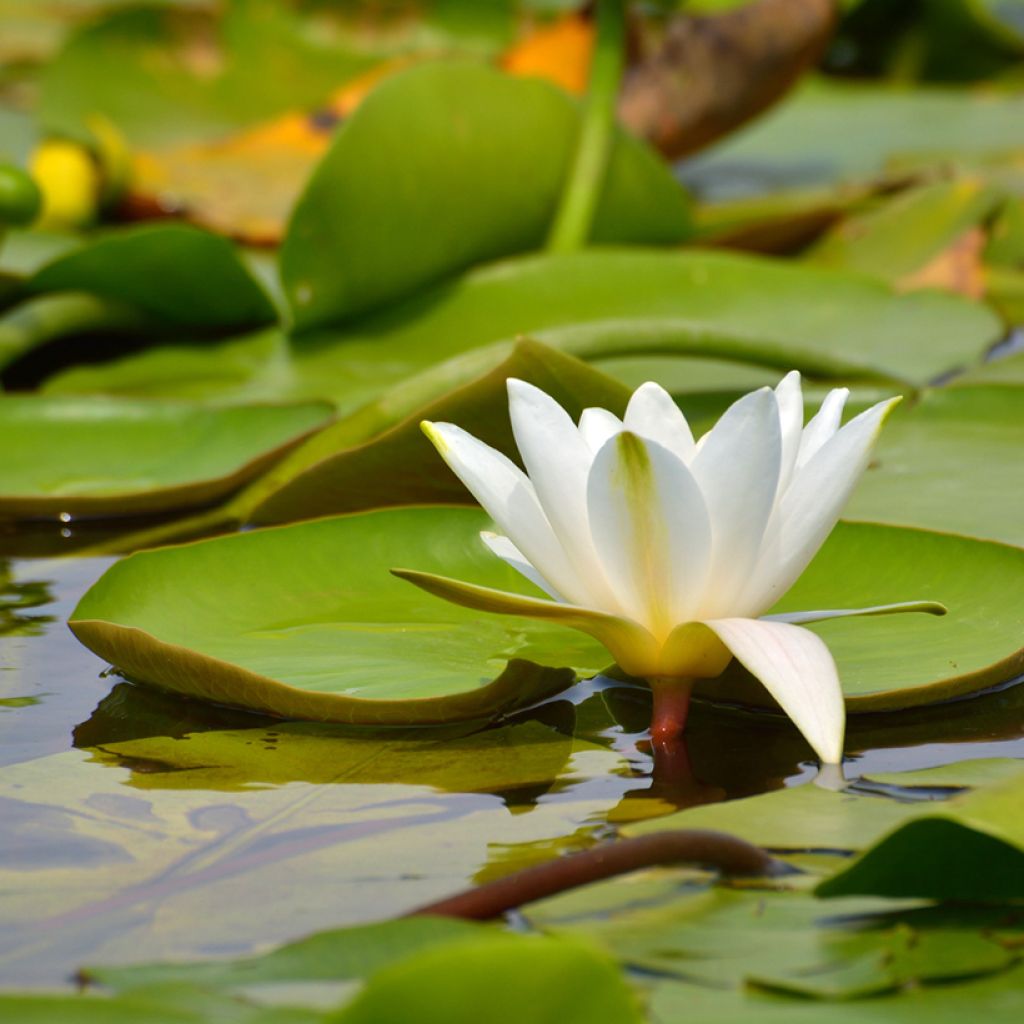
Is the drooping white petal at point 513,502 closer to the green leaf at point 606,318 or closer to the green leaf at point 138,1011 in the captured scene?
the green leaf at point 138,1011

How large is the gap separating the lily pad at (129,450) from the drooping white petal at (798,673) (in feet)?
A: 2.33

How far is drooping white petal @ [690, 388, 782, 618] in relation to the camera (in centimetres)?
84

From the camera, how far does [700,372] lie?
1.65 meters

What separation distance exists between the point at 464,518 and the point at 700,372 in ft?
1.82

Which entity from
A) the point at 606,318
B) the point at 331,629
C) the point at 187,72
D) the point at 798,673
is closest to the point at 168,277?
the point at 606,318

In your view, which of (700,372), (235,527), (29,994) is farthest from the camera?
(700,372)

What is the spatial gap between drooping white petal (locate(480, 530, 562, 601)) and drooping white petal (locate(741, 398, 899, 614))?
0.13 metres

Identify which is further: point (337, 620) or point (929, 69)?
point (929, 69)

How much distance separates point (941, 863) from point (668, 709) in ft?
0.88

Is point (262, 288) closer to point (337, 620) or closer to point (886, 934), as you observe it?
point (337, 620)

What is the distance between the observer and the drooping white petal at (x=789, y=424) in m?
0.91

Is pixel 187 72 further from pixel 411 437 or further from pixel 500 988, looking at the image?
pixel 500 988

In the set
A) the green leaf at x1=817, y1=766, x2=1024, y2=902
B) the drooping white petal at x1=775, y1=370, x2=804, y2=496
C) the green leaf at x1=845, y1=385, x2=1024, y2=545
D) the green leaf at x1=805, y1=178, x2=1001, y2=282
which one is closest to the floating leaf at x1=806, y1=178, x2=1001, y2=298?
the green leaf at x1=805, y1=178, x2=1001, y2=282

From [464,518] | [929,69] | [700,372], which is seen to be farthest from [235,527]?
[929,69]
